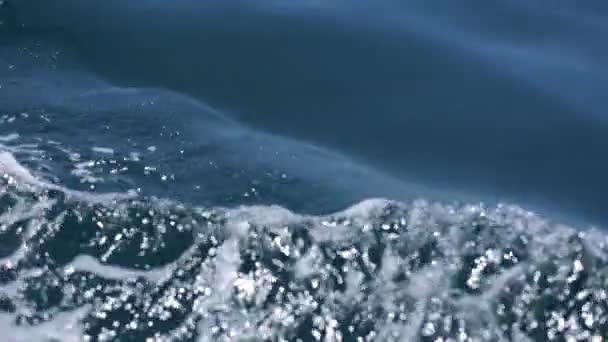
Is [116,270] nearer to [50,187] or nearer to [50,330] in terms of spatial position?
[50,330]

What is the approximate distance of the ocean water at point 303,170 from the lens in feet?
20.0

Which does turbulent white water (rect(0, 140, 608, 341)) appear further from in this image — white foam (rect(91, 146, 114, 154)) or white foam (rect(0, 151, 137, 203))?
white foam (rect(91, 146, 114, 154))

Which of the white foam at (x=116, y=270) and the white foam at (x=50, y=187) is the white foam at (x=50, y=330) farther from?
the white foam at (x=50, y=187)

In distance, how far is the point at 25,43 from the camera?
8.73 meters

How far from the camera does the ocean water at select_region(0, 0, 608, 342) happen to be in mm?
6094

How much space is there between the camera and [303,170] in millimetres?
7293

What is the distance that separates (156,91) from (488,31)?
353 cm

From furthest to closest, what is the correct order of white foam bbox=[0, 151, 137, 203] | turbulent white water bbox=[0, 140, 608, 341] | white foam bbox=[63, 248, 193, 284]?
white foam bbox=[0, 151, 137, 203]
white foam bbox=[63, 248, 193, 284]
turbulent white water bbox=[0, 140, 608, 341]

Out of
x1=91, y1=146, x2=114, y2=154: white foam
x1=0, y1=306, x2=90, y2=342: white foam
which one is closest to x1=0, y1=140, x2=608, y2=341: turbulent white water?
x1=0, y1=306, x2=90, y2=342: white foam

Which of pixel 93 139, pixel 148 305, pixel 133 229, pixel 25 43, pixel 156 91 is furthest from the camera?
pixel 25 43

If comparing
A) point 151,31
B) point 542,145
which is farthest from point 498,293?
point 151,31

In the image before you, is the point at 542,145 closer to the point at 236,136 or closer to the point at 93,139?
the point at 236,136

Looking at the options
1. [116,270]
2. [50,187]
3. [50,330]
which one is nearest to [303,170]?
[116,270]

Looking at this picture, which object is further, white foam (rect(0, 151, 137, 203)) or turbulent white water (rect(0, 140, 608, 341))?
white foam (rect(0, 151, 137, 203))
